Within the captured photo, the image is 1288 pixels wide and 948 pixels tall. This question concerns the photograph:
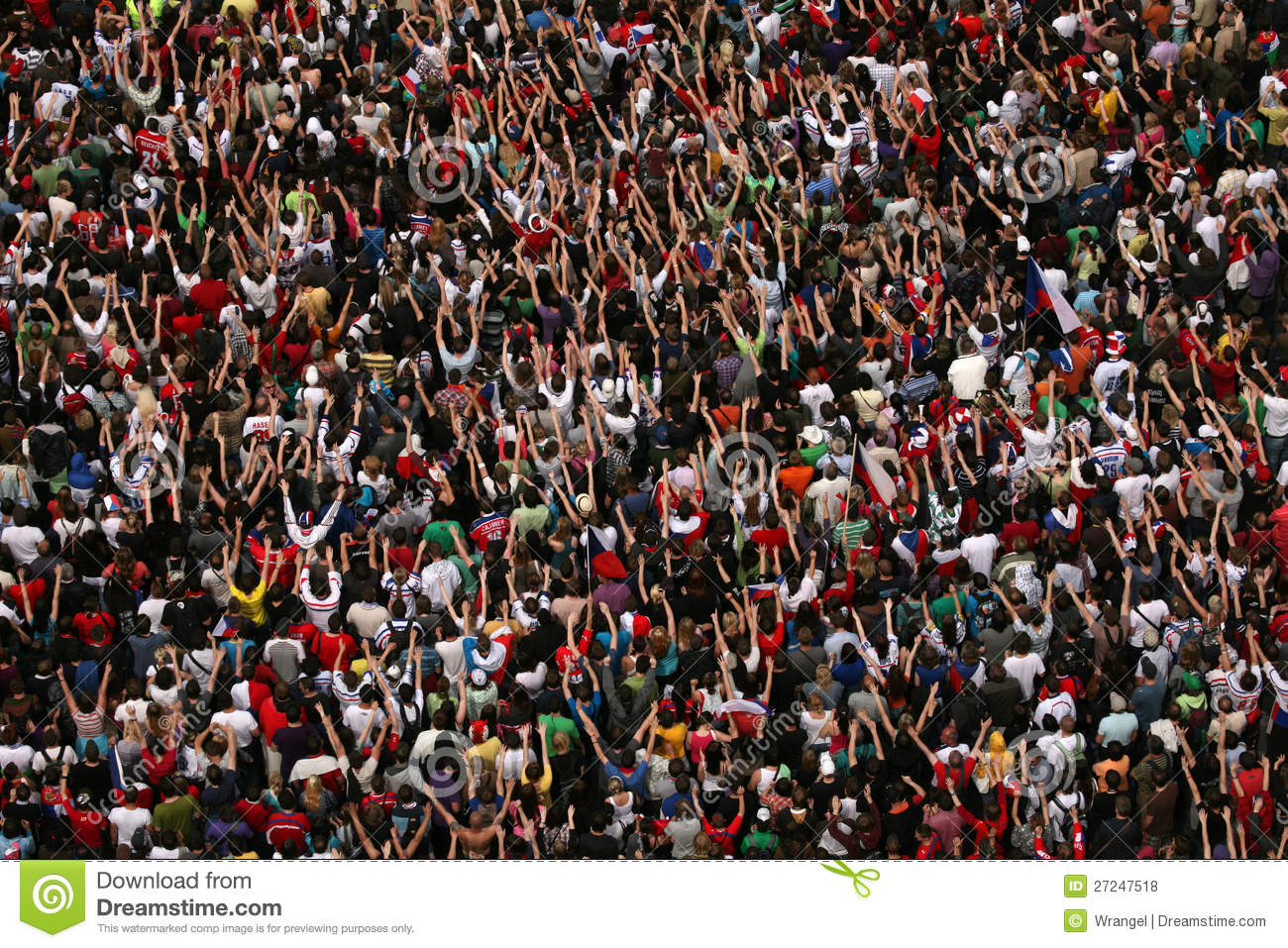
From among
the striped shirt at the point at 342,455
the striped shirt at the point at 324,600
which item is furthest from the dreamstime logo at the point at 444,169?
the striped shirt at the point at 324,600

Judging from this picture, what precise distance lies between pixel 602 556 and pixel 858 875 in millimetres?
3969

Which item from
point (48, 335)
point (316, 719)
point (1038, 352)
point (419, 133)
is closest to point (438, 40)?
point (419, 133)

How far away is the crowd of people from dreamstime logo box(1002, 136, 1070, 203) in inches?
1.5

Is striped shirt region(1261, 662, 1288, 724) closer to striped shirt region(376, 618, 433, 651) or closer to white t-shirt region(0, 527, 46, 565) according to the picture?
striped shirt region(376, 618, 433, 651)

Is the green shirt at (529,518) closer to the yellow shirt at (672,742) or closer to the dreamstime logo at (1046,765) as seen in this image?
the yellow shirt at (672,742)

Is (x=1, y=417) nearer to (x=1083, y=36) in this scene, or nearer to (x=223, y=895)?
(x=223, y=895)

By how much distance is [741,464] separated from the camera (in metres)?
19.2

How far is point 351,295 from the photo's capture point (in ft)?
68.9

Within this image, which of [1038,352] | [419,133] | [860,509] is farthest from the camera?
[419,133]

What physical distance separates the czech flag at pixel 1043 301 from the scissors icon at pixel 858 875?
699 centimetres

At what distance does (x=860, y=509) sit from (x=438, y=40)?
7.33 meters

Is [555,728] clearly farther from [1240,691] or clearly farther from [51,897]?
[1240,691]

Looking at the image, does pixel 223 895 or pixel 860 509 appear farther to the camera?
pixel 860 509

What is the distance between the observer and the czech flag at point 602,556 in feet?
59.9
